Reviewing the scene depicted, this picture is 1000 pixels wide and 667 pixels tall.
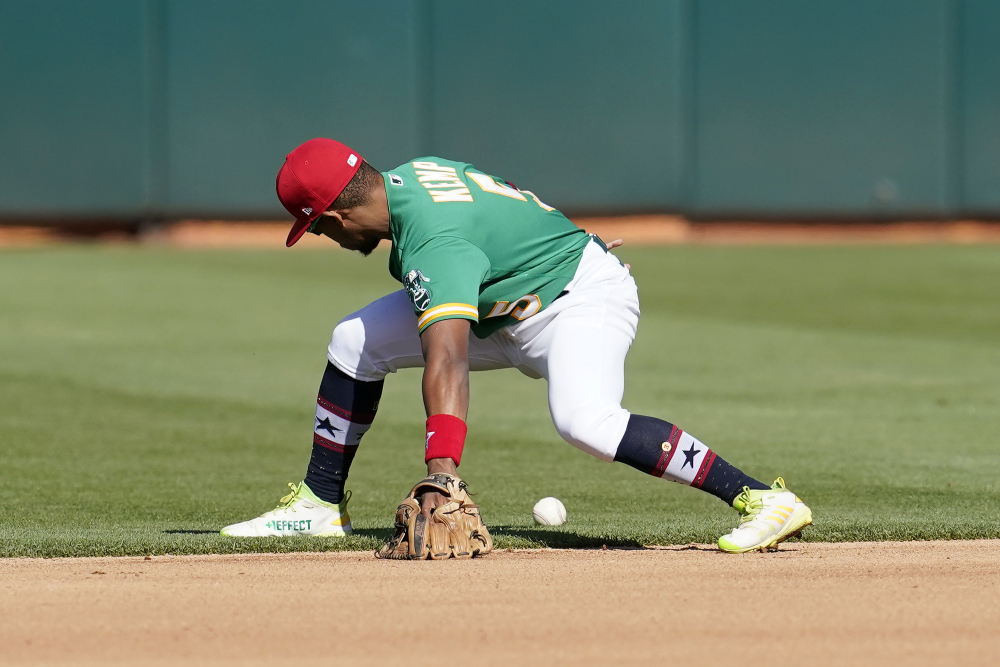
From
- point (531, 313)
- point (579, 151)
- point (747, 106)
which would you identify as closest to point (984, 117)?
point (747, 106)

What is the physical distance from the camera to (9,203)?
18.5m

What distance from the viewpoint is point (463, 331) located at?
4352 millimetres

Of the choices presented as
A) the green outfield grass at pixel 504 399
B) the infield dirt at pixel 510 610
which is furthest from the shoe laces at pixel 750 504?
the green outfield grass at pixel 504 399

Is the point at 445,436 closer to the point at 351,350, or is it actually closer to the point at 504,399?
the point at 351,350

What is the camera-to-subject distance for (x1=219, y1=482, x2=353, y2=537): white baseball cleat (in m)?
5.14

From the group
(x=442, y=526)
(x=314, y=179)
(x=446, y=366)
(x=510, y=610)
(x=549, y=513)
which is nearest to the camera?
(x=510, y=610)

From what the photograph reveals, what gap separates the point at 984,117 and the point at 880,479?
1443cm

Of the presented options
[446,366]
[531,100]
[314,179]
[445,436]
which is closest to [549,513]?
[445,436]

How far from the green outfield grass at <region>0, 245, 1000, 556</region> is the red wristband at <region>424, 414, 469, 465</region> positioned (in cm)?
A: 72

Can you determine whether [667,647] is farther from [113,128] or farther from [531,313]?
[113,128]

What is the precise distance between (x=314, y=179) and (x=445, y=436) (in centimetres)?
98

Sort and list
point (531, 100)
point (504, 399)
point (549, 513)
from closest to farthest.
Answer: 1. point (549, 513)
2. point (504, 399)
3. point (531, 100)

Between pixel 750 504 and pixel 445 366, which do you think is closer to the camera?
pixel 445 366

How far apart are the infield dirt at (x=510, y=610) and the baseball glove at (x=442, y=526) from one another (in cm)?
7
